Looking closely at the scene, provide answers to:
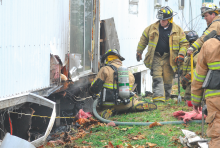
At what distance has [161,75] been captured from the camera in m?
7.48

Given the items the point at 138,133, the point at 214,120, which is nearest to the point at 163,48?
the point at 138,133

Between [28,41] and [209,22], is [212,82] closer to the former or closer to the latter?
[28,41]

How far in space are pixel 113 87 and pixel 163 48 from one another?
6.96 ft

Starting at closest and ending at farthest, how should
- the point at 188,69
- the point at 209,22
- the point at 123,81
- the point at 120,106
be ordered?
1. the point at 123,81
2. the point at 120,106
3. the point at 209,22
4. the point at 188,69

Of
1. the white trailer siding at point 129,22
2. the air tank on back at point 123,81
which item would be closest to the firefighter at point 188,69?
the white trailer siding at point 129,22

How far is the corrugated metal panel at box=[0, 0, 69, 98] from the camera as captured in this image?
396 cm

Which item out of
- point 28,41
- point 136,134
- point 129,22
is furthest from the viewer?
point 129,22

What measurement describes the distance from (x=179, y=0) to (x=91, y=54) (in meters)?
10.0

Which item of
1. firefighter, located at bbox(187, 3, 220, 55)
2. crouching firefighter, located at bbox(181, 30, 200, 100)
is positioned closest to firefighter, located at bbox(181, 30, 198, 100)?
crouching firefighter, located at bbox(181, 30, 200, 100)

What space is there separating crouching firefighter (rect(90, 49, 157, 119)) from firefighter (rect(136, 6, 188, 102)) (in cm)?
121

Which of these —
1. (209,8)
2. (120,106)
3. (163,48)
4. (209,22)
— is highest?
(209,8)

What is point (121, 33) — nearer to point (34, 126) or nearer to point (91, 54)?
point (91, 54)

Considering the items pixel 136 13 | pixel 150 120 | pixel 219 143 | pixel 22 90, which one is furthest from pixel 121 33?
pixel 219 143

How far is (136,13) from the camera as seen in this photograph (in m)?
9.85
